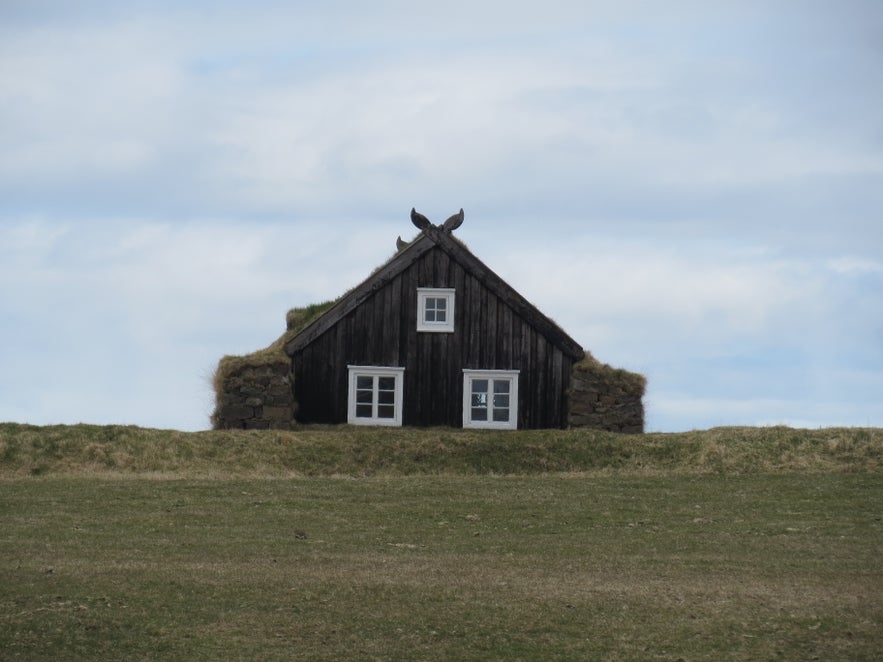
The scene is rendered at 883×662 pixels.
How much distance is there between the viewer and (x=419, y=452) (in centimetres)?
3588

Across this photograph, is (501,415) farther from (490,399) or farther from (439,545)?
(439,545)

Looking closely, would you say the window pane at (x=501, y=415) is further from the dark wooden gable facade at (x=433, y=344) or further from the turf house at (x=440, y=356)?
the dark wooden gable facade at (x=433, y=344)

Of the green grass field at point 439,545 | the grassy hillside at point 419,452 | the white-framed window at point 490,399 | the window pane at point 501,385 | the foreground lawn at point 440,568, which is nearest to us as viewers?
the foreground lawn at point 440,568

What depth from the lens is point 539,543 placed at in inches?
923

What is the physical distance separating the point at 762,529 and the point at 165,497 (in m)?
12.9

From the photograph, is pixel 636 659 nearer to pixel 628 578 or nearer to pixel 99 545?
pixel 628 578

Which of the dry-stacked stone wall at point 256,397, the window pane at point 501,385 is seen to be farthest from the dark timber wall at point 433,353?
the dry-stacked stone wall at point 256,397

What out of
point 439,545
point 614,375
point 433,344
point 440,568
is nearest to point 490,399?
point 433,344

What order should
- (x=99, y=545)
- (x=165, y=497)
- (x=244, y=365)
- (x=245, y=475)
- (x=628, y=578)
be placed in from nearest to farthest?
1. (x=628, y=578)
2. (x=99, y=545)
3. (x=165, y=497)
4. (x=245, y=475)
5. (x=244, y=365)

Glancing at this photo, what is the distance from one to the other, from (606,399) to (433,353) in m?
5.55

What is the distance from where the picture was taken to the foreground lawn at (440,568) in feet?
52.6

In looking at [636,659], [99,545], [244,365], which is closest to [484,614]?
[636,659]

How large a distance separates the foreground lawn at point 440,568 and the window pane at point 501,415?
7.98 metres

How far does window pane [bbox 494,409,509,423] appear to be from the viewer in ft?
132
